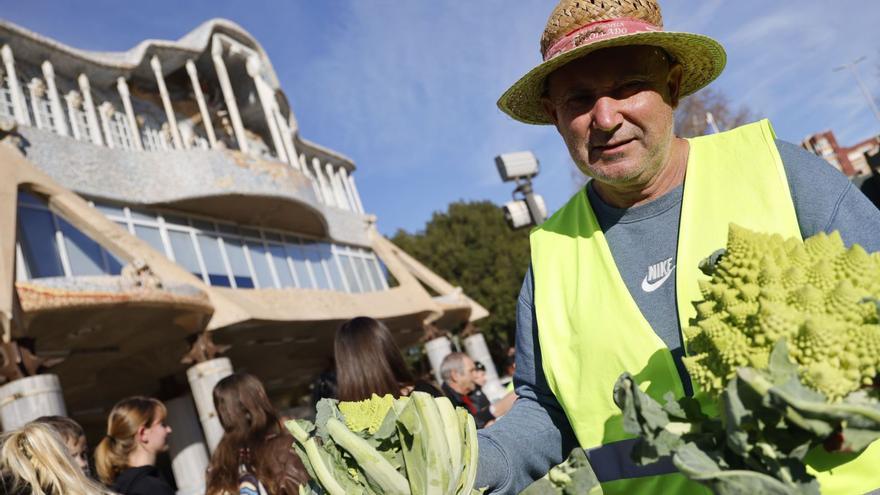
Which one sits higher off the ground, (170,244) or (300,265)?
(170,244)

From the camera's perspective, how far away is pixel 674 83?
6.35ft

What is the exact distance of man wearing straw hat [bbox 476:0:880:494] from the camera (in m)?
1.64

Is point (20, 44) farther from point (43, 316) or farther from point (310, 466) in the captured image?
point (310, 466)

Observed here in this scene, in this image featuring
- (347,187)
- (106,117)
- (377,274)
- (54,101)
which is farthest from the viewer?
(347,187)

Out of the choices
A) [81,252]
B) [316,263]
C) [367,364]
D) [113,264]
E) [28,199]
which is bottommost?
[367,364]

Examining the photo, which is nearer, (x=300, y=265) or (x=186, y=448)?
(x=186, y=448)

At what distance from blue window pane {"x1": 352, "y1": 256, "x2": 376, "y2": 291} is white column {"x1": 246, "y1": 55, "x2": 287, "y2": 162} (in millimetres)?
3933

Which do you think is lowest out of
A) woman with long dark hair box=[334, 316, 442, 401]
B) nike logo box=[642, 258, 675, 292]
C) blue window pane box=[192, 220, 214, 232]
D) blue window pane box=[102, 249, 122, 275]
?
nike logo box=[642, 258, 675, 292]

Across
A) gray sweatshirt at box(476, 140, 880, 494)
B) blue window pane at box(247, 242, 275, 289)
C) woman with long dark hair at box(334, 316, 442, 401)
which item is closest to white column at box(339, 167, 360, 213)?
blue window pane at box(247, 242, 275, 289)

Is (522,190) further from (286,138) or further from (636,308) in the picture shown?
(286,138)

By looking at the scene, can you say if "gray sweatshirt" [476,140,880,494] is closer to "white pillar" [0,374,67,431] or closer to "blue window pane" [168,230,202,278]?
"white pillar" [0,374,67,431]

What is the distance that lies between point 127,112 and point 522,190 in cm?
1207

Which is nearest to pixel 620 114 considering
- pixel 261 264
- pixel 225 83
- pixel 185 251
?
pixel 185 251

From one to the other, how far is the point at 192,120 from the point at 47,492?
18.1m
